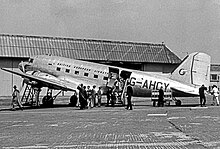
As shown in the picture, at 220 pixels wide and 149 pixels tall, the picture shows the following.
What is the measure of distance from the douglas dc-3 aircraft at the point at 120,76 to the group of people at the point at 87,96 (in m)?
1.21

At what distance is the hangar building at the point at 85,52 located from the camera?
61.3 meters

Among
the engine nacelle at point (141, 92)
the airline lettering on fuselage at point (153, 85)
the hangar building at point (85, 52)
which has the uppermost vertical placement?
the hangar building at point (85, 52)

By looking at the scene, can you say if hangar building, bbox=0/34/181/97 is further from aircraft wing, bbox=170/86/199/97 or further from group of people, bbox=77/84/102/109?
aircraft wing, bbox=170/86/199/97

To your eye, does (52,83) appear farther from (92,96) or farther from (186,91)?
(186,91)

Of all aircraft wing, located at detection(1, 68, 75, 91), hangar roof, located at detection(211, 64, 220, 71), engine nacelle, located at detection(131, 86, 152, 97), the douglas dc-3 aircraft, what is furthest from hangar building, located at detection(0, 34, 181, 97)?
engine nacelle, located at detection(131, 86, 152, 97)

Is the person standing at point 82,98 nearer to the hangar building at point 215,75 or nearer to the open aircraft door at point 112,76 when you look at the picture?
the open aircraft door at point 112,76

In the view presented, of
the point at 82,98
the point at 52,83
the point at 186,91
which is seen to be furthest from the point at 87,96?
the point at 186,91

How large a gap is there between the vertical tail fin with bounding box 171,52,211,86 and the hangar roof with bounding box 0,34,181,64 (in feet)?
117

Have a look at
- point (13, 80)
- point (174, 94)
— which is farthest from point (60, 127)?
point (13, 80)

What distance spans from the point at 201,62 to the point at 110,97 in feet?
25.4

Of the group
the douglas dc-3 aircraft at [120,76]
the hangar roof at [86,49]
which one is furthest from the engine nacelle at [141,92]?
the hangar roof at [86,49]

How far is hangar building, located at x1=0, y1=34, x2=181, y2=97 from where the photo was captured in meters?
61.3

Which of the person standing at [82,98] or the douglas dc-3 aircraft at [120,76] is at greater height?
the douglas dc-3 aircraft at [120,76]

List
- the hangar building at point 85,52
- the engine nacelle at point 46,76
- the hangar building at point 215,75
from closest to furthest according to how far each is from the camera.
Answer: the engine nacelle at point 46,76, the hangar building at point 85,52, the hangar building at point 215,75
